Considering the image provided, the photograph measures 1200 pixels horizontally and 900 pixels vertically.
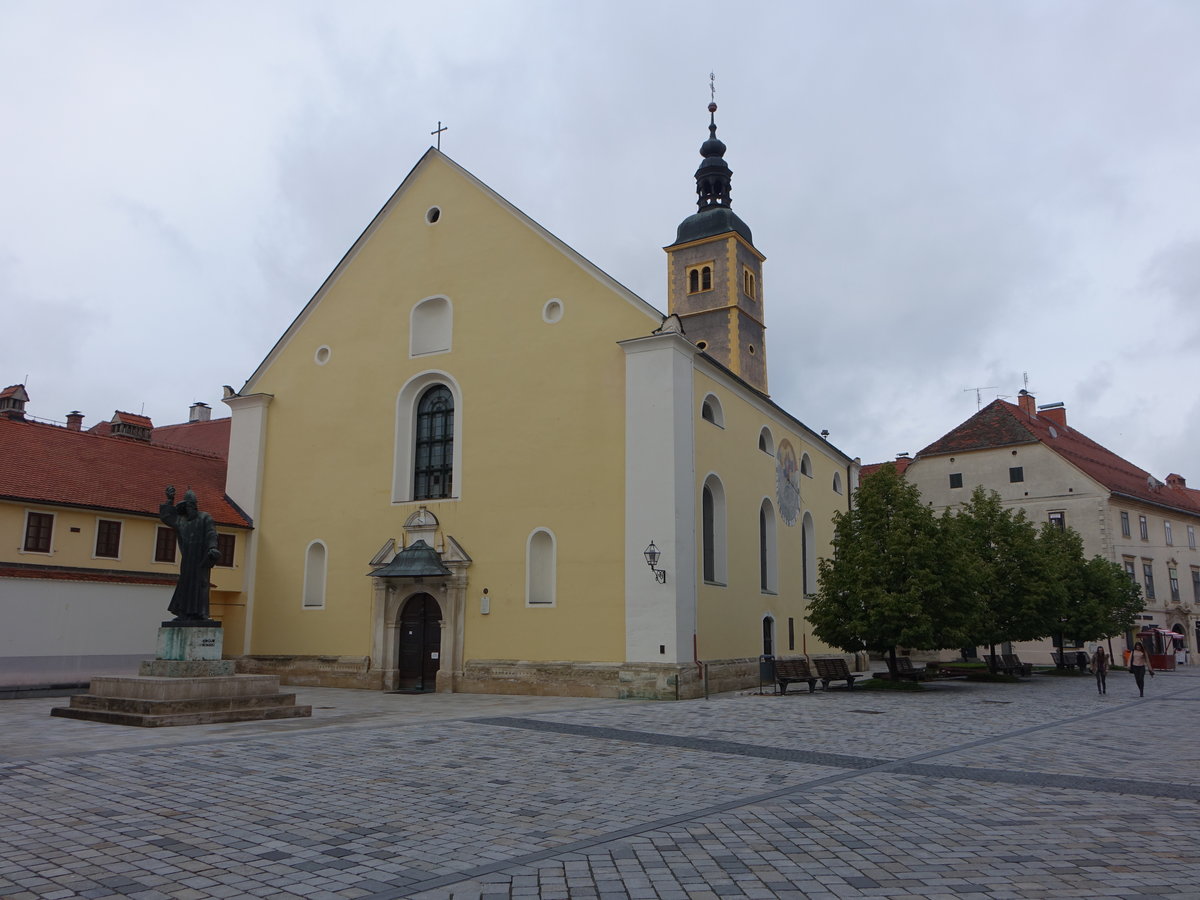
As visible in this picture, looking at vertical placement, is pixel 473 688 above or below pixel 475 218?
below

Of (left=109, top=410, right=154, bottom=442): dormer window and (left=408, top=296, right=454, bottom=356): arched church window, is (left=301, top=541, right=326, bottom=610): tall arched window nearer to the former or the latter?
(left=408, top=296, right=454, bottom=356): arched church window

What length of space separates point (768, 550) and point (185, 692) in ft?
62.3

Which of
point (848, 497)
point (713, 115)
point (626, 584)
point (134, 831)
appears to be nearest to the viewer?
point (134, 831)

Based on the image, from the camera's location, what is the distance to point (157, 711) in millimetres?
15688

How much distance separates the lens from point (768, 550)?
1192 inches

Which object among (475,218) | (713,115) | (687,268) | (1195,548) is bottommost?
(1195,548)

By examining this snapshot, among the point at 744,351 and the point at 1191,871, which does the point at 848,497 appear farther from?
the point at 1191,871

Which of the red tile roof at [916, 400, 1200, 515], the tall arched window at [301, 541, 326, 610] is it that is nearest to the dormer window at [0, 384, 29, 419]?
the tall arched window at [301, 541, 326, 610]

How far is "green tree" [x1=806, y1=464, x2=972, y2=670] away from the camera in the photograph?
24.8 metres

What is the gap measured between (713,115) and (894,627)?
31.5 m

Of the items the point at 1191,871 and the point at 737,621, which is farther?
the point at 737,621

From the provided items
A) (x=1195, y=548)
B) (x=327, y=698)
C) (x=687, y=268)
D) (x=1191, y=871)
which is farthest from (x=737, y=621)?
(x=1195, y=548)

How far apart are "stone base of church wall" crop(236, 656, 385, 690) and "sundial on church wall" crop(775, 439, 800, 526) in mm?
14173

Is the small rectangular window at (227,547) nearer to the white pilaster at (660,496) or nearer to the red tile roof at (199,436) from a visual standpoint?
the red tile roof at (199,436)
